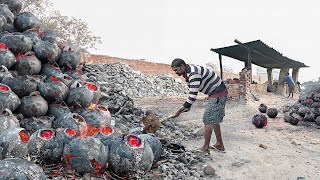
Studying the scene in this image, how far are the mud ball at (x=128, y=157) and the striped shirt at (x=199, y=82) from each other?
1599mm

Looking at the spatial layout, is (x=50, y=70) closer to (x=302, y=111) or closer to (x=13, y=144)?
(x=13, y=144)

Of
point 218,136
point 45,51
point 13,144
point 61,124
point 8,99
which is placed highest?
point 45,51

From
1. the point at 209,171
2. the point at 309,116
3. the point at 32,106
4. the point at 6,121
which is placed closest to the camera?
the point at 209,171

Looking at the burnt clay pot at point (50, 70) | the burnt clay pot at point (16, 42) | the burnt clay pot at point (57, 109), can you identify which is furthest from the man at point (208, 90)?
the burnt clay pot at point (16, 42)

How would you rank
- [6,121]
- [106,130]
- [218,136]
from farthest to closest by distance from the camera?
[218,136] → [6,121] → [106,130]

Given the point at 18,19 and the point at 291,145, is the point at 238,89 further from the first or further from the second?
the point at 18,19

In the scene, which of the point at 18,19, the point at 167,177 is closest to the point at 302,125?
the point at 167,177

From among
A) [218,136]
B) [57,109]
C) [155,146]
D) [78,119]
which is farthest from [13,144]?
[218,136]

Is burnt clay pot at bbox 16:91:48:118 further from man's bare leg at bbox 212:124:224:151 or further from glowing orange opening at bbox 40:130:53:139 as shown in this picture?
man's bare leg at bbox 212:124:224:151

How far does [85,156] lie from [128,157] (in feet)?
1.81

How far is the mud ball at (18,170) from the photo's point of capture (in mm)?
2678

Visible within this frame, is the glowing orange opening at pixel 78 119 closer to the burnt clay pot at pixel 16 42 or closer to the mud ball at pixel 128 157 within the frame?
the mud ball at pixel 128 157

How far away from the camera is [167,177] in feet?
14.3

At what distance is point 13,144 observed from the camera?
404cm
